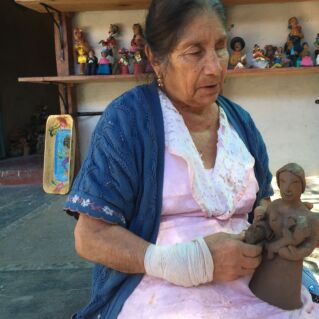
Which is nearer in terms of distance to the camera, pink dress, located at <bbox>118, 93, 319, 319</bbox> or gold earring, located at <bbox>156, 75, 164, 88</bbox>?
pink dress, located at <bbox>118, 93, 319, 319</bbox>

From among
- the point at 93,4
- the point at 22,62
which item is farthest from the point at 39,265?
the point at 22,62

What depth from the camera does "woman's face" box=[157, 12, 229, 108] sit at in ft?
2.82

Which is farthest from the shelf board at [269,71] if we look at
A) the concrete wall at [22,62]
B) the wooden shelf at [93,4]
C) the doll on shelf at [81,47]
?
the concrete wall at [22,62]

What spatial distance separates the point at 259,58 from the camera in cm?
308

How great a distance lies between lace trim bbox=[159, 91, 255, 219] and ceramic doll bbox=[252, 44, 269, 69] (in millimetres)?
2270

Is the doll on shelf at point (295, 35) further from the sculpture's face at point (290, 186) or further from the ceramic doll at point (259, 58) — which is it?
the sculpture's face at point (290, 186)

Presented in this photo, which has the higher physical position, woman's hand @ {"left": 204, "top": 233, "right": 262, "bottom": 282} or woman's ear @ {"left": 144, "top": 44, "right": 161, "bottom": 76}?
woman's ear @ {"left": 144, "top": 44, "right": 161, "bottom": 76}

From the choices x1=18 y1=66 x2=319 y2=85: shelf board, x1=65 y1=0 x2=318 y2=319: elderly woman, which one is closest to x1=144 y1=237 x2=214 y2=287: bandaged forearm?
x1=65 y1=0 x2=318 y2=319: elderly woman

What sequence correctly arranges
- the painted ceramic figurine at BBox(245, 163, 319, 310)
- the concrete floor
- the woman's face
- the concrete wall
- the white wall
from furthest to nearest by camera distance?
the concrete wall, the white wall, the concrete floor, the woman's face, the painted ceramic figurine at BBox(245, 163, 319, 310)

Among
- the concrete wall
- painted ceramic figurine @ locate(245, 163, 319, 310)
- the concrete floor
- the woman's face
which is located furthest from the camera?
the concrete wall

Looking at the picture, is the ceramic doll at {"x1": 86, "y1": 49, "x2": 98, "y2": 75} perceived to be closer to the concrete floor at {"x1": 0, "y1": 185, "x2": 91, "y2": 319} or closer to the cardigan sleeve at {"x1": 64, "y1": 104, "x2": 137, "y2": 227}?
the concrete floor at {"x1": 0, "y1": 185, "x2": 91, "y2": 319}

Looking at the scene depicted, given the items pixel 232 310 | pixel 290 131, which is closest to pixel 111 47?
pixel 290 131

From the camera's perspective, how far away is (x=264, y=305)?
2.57 feet

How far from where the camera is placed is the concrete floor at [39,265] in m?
1.50
